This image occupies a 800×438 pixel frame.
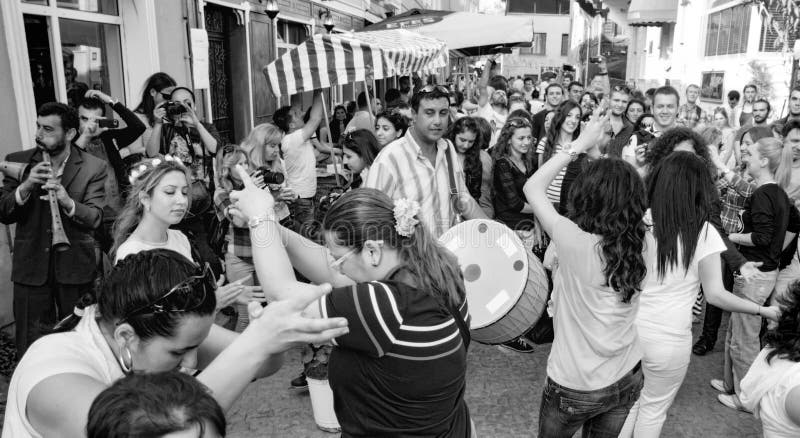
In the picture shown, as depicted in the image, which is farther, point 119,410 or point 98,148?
point 98,148

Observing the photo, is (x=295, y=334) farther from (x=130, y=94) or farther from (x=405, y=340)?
(x=130, y=94)

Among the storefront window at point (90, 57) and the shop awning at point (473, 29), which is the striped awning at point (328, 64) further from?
the shop awning at point (473, 29)

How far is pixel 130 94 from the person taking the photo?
255 inches

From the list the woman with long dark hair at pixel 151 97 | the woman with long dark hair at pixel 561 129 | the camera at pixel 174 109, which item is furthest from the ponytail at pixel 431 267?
the woman with long dark hair at pixel 151 97

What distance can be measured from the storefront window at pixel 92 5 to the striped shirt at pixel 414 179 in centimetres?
350

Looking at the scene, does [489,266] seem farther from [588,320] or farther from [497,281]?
[588,320]

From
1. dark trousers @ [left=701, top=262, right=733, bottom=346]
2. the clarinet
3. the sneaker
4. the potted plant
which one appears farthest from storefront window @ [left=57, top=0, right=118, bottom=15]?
dark trousers @ [left=701, top=262, right=733, bottom=346]

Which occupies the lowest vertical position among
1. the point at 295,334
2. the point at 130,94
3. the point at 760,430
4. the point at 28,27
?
the point at 760,430

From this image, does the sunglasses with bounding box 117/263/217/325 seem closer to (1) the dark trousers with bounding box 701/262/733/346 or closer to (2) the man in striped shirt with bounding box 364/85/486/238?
(2) the man in striped shirt with bounding box 364/85/486/238

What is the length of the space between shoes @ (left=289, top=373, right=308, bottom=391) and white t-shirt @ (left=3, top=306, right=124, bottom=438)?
8.84ft

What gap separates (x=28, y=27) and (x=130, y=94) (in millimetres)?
1602

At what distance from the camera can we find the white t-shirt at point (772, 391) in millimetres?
2031

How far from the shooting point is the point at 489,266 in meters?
3.29

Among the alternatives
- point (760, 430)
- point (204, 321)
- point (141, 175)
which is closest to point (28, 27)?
point (141, 175)
